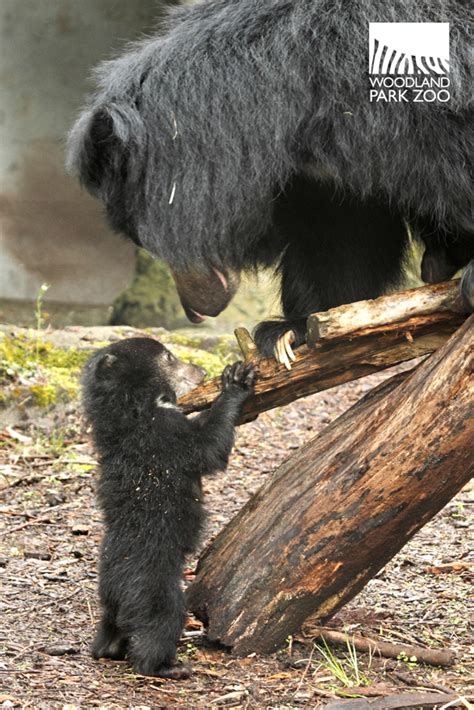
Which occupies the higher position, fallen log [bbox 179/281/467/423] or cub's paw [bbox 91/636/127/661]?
fallen log [bbox 179/281/467/423]

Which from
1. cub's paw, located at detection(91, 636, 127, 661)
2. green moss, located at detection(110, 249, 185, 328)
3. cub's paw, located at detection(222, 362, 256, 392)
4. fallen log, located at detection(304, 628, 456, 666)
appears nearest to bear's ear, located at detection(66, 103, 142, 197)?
cub's paw, located at detection(222, 362, 256, 392)

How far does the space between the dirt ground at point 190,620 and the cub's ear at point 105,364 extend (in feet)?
2.34

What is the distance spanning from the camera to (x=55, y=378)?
6.46 metres

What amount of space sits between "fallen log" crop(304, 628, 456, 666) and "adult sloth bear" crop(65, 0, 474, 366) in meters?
0.98

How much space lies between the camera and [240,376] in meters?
3.73

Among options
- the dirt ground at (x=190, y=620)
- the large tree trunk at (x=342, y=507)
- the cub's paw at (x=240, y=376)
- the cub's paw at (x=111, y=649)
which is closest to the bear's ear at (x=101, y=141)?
the cub's paw at (x=240, y=376)

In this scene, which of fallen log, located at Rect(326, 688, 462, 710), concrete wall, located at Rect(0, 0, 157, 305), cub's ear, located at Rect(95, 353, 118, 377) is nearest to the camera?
fallen log, located at Rect(326, 688, 462, 710)

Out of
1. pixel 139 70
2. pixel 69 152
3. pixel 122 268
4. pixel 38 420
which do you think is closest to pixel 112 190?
pixel 69 152

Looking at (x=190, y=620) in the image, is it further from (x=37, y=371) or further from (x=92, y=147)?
(x=37, y=371)

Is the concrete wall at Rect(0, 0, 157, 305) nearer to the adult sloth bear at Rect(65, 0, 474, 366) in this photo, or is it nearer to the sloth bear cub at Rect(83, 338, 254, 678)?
the adult sloth bear at Rect(65, 0, 474, 366)

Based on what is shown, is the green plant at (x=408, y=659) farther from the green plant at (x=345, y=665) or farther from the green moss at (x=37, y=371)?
the green moss at (x=37, y=371)

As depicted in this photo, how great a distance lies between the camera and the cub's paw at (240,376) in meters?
3.73

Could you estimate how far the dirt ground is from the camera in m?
3.22

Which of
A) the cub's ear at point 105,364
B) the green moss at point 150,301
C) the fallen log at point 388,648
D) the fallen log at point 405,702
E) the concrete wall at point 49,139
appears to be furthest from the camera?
the concrete wall at point 49,139
